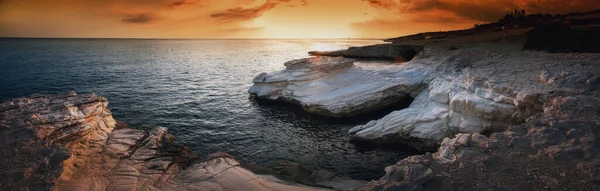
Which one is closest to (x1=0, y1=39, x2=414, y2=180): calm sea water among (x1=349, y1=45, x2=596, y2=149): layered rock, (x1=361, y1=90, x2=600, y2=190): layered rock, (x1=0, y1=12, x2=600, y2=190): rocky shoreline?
(x1=349, y1=45, x2=596, y2=149): layered rock

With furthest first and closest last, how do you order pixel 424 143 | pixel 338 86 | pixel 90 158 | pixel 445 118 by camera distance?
1. pixel 338 86
2. pixel 445 118
3. pixel 424 143
4. pixel 90 158

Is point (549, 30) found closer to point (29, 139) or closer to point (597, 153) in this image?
point (597, 153)

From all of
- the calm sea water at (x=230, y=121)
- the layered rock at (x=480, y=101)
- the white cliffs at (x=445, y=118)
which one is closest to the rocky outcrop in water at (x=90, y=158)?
the calm sea water at (x=230, y=121)

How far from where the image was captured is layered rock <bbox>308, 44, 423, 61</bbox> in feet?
255

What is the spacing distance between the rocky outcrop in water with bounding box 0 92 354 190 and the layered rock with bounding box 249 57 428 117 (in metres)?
13.9

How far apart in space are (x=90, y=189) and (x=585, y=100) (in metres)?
22.9

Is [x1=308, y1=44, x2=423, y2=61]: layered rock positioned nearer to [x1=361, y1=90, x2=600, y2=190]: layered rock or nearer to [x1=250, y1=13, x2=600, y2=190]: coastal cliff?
[x1=250, y1=13, x2=600, y2=190]: coastal cliff

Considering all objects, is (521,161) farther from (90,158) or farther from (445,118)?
(90,158)

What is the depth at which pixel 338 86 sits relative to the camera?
105 ft

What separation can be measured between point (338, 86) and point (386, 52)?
182ft

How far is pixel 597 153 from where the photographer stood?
32.5ft

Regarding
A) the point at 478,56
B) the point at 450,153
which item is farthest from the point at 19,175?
the point at 478,56

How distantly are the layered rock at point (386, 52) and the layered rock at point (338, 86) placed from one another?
45504 mm

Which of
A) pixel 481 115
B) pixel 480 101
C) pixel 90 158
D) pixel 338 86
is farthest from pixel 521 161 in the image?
pixel 338 86
